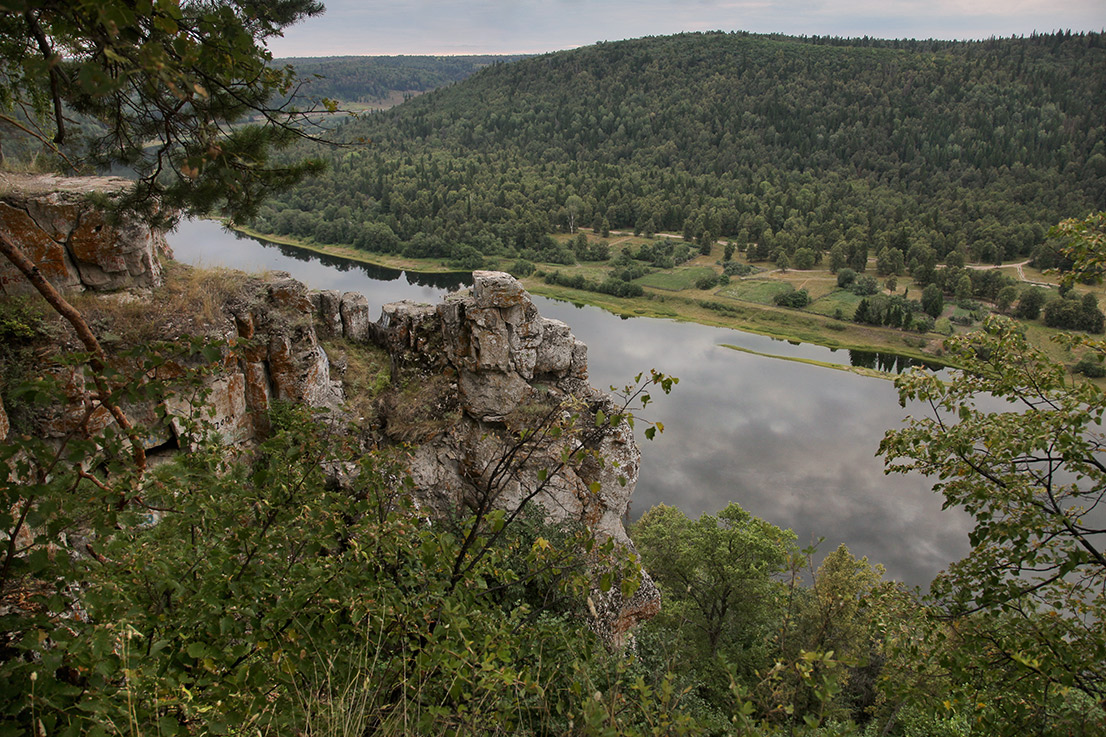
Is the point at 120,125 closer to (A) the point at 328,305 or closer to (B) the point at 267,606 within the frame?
(B) the point at 267,606

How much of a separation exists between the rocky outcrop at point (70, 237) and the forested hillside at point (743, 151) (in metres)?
53.8

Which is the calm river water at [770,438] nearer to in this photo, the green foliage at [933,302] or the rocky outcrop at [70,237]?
the green foliage at [933,302]

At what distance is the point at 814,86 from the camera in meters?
130

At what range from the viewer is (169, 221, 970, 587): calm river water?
27391 mm

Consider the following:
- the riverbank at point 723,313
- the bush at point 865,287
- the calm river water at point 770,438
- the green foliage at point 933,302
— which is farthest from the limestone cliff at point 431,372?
the bush at point 865,287

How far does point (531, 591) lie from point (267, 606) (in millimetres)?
7501

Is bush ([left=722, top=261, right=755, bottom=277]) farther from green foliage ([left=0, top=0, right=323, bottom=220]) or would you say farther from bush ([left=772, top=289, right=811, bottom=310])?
green foliage ([left=0, top=0, right=323, bottom=220])

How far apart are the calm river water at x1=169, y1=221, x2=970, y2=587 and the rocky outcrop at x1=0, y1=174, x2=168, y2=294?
584 inches

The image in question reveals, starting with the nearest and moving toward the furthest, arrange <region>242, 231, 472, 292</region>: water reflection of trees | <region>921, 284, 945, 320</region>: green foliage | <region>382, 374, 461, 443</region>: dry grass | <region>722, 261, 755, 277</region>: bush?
<region>382, 374, 461, 443</region>: dry grass < <region>921, 284, 945, 320</region>: green foliage < <region>242, 231, 472, 292</region>: water reflection of trees < <region>722, 261, 755, 277</region>: bush

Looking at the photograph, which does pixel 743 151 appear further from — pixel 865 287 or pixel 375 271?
pixel 375 271

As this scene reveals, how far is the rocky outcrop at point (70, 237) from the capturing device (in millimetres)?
7254

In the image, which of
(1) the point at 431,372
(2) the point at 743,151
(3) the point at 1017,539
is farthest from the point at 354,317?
(2) the point at 743,151

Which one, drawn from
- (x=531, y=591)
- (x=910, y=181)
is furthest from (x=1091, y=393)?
(x=910, y=181)

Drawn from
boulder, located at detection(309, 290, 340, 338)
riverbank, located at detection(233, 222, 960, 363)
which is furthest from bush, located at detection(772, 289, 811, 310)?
boulder, located at detection(309, 290, 340, 338)
